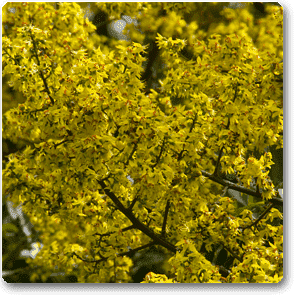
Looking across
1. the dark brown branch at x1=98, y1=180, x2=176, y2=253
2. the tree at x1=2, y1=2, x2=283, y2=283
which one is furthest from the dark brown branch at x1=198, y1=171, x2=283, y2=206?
the dark brown branch at x1=98, y1=180, x2=176, y2=253

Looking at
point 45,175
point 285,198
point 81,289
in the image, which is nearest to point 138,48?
point 45,175

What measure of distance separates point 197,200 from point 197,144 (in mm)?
672

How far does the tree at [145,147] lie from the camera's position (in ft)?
8.64

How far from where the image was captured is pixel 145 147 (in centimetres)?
260

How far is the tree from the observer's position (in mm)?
2635

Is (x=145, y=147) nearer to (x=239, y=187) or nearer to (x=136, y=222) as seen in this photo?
(x=136, y=222)

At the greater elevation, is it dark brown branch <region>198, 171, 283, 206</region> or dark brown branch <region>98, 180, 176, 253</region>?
dark brown branch <region>198, 171, 283, 206</region>

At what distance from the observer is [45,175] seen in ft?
10.4

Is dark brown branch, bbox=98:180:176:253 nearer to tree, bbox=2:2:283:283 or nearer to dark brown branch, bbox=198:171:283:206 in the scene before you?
tree, bbox=2:2:283:283

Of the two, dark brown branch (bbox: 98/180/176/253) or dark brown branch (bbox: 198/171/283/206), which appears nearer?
dark brown branch (bbox: 98/180/176/253)

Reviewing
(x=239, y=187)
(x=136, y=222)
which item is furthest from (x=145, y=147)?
(x=239, y=187)

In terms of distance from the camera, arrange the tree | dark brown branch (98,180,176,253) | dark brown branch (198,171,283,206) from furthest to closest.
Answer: dark brown branch (198,171,283,206) < dark brown branch (98,180,176,253) < the tree

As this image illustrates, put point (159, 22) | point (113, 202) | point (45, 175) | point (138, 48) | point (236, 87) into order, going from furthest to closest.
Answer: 1. point (159, 22)
2. point (113, 202)
3. point (45, 175)
4. point (236, 87)
5. point (138, 48)

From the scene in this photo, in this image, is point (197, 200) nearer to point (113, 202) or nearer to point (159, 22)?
point (113, 202)
